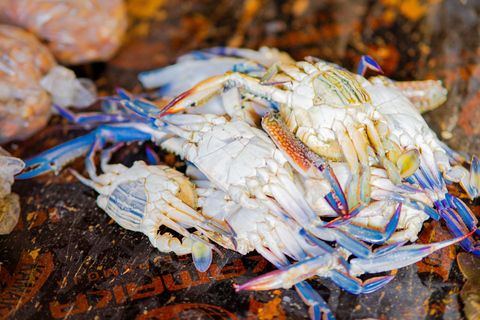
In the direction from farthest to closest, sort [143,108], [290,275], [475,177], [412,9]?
[412,9]
[143,108]
[475,177]
[290,275]

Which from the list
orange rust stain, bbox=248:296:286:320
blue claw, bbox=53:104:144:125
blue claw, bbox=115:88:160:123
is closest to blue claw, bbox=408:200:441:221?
orange rust stain, bbox=248:296:286:320

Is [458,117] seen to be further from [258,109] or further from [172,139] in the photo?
[172,139]

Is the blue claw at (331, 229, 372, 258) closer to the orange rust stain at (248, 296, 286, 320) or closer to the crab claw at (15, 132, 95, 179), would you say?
the orange rust stain at (248, 296, 286, 320)

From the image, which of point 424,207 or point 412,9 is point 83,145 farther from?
point 412,9

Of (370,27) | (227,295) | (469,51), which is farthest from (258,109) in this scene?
(469,51)

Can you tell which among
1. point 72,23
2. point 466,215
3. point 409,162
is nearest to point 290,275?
point 409,162

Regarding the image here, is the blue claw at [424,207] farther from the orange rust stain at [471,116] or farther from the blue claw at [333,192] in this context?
the orange rust stain at [471,116]

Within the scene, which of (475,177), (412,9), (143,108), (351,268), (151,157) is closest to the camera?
(351,268)

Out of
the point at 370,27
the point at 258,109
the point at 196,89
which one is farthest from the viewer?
the point at 370,27

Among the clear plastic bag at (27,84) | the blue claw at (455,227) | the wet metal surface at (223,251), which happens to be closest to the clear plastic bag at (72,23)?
the clear plastic bag at (27,84)
